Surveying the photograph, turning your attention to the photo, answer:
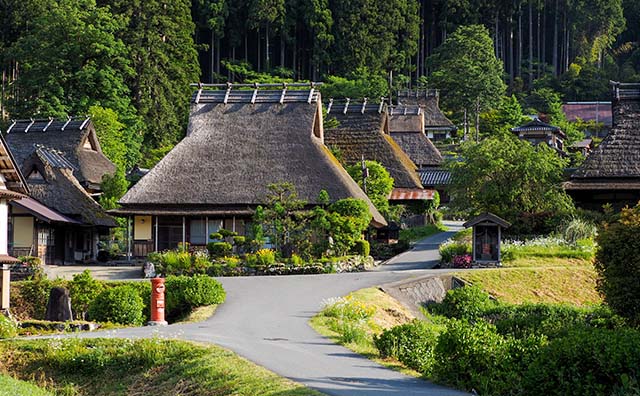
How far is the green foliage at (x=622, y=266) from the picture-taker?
19.4m

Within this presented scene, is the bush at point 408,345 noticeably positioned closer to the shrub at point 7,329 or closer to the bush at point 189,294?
the bush at point 189,294

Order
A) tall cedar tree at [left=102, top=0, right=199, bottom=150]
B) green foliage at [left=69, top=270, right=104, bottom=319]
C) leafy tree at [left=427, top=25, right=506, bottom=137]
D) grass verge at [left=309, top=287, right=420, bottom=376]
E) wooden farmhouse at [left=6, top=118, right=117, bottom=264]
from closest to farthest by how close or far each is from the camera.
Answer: grass verge at [left=309, top=287, right=420, bottom=376]
green foliage at [left=69, top=270, right=104, bottom=319]
wooden farmhouse at [left=6, top=118, right=117, bottom=264]
tall cedar tree at [left=102, top=0, right=199, bottom=150]
leafy tree at [left=427, top=25, right=506, bottom=137]

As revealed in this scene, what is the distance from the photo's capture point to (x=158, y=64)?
76.1 meters

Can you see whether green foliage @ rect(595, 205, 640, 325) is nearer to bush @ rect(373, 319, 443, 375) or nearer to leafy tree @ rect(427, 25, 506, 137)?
bush @ rect(373, 319, 443, 375)

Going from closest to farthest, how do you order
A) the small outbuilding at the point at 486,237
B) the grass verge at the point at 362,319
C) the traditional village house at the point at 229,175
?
the grass verge at the point at 362,319 < the small outbuilding at the point at 486,237 < the traditional village house at the point at 229,175

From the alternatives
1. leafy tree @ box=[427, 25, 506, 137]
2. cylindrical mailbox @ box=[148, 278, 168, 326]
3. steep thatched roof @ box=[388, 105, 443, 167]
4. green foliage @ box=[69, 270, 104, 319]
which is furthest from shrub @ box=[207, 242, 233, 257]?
leafy tree @ box=[427, 25, 506, 137]

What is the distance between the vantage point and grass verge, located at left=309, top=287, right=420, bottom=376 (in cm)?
2070

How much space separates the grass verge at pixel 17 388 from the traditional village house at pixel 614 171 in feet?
94.5

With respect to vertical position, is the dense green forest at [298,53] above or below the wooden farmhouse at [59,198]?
above

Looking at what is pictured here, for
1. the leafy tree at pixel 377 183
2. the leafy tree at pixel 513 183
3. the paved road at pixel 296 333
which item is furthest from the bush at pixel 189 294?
the leafy tree at pixel 377 183

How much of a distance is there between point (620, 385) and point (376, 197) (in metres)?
35.9

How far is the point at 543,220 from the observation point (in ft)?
136

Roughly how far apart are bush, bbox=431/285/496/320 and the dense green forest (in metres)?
35.8

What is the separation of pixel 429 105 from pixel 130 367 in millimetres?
67141
